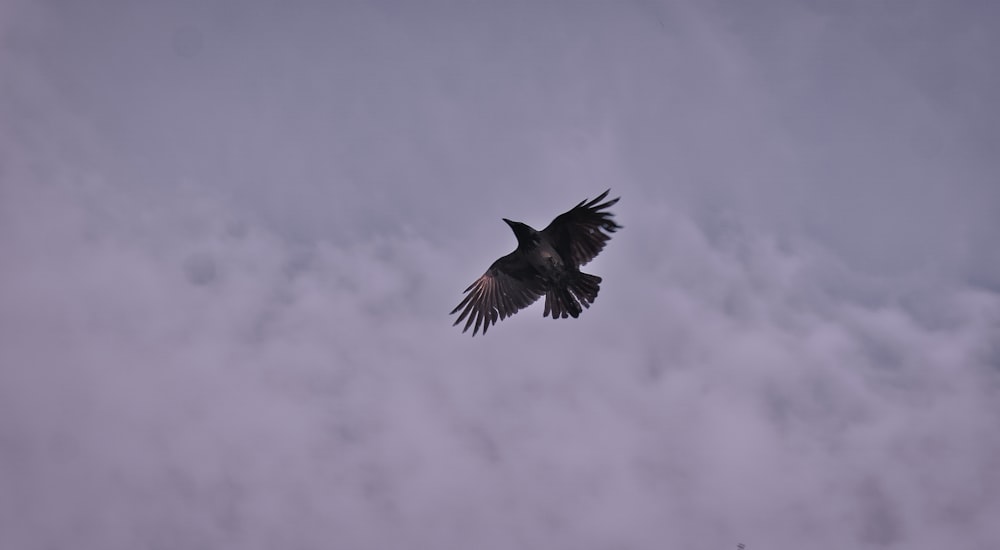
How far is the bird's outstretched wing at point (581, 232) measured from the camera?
15172mm

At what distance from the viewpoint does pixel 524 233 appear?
16.5m

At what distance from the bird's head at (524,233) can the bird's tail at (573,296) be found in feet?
4.21

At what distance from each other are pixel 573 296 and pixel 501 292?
2373mm

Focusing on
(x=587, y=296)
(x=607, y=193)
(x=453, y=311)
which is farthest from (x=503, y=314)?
(x=607, y=193)

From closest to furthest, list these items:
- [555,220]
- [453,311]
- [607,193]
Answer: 1. [607,193]
2. [555,220]
3. [453,311]

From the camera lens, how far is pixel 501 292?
699 inches

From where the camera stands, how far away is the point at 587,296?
52.3ft

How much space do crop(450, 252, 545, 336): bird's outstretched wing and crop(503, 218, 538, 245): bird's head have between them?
686mm

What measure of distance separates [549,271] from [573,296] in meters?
0.81

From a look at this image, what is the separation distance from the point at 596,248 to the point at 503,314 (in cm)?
304

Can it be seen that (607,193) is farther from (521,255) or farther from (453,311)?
(453,311)

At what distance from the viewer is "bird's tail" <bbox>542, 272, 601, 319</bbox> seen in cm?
1594

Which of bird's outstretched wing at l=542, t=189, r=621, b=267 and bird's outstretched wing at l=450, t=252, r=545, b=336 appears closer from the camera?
bird's outstretched wing at l=542, t=189, r=621, b=267

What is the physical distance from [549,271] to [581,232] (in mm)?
1206
